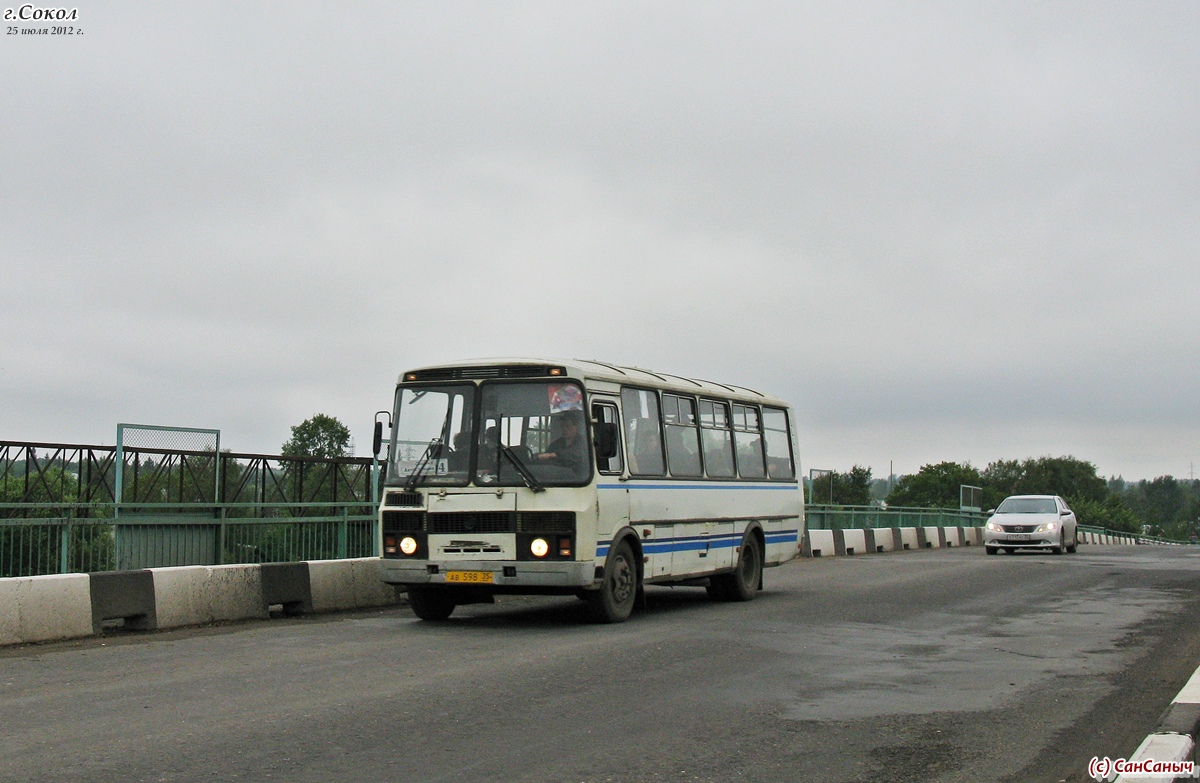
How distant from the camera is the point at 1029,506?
3256cm

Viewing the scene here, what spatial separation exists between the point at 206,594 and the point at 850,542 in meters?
21.9

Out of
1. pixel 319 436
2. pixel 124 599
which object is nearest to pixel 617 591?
pixel 124 599

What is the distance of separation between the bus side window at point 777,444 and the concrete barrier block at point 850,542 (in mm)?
12526

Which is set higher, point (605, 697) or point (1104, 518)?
point (1104, 518)

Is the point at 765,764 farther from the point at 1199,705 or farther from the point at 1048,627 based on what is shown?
the point at 1048,627

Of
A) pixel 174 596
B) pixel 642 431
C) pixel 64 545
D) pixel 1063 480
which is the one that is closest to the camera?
pixel 174 596

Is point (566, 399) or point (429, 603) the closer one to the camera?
point (566, 399)

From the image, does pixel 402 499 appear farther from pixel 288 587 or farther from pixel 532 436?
pixel 288 587

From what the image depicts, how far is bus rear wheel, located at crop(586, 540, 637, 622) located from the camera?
1357 centimetres

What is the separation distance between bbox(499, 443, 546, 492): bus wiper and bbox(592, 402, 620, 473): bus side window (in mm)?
657

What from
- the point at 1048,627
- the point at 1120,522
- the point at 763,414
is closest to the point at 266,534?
Answer: the point at 763,414

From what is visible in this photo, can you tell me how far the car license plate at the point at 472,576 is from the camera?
13.2 metres

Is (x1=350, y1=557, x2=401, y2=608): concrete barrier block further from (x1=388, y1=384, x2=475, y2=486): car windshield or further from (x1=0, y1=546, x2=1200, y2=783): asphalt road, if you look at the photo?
(x1=388, y1=384, x2=475, y2=486): car windshield

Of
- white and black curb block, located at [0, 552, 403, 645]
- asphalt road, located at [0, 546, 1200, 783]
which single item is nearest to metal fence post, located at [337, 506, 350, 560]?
white and black curb block, located at [0, 552, 403, 645]
